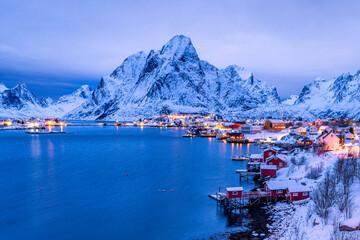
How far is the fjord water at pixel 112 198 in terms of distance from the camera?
75.0ft

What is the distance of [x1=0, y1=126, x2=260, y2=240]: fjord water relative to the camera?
22859 mm

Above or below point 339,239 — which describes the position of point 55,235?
below

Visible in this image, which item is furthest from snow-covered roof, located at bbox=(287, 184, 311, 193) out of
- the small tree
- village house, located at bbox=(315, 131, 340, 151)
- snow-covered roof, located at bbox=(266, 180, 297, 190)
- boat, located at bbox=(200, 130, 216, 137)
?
boat, located at bbox=(200, 130, 216, 137)

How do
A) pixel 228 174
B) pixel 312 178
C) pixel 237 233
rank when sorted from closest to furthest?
pixel 237 233 → pixel 312 178 → pixel 228 174

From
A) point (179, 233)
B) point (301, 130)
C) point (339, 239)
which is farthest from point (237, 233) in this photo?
point (301, 130)

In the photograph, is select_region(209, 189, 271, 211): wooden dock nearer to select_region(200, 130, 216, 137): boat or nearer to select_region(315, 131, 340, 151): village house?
select_region(315, 131, 340, 151): village house

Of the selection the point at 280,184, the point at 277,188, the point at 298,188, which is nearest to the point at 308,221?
the point at 298,188

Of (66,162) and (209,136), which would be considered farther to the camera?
(209,136)

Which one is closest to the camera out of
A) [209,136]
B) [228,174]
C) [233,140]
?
[228,174]

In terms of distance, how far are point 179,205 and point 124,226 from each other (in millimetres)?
6751

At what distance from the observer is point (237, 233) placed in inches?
819

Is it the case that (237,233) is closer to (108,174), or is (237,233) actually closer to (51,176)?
(108,174)

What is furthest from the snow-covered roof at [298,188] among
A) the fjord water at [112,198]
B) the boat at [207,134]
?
the boat at [207,134]

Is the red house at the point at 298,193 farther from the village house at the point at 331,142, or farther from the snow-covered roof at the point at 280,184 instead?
the village house at the point at 331,142
